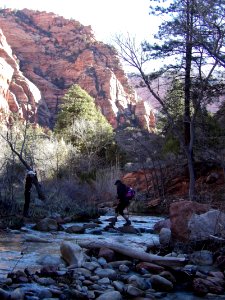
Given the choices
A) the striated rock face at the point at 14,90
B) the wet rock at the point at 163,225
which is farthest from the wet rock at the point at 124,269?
the striated rock face at the point at 14,90

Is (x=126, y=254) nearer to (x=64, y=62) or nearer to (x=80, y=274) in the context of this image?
(x=80, y=274)

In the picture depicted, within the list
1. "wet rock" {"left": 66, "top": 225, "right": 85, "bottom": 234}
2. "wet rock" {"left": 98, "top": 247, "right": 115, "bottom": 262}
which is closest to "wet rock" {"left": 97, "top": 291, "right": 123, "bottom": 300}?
"wet rock" {"left": 98, "top": 247, "right": 115, "bottom": 262}

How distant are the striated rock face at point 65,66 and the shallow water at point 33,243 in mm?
62400

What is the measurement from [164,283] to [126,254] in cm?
165

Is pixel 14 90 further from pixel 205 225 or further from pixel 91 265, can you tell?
pixel 91 265

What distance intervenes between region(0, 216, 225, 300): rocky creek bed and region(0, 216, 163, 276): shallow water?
0.06 feet

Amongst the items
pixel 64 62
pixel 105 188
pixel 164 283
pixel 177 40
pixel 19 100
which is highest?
pixel 64 62

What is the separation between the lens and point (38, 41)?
90812 millimetres

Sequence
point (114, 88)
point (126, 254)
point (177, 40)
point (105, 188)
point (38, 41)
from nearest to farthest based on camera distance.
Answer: point (126, 254) < point (177, 40) < point (105, 188) < point (114, 88) < point (38, 41)

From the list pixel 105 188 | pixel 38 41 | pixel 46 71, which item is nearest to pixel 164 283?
pixel 105 188

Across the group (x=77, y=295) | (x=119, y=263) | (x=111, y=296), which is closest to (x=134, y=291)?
(x=111, y=296)

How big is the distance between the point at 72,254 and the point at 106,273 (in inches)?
36.4

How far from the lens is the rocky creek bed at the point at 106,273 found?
6.05 metres

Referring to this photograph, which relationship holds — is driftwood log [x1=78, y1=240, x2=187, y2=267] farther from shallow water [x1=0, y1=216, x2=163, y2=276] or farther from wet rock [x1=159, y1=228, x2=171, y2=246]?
wet rock [x1=159, y1=228, x2=171, y2=246]
